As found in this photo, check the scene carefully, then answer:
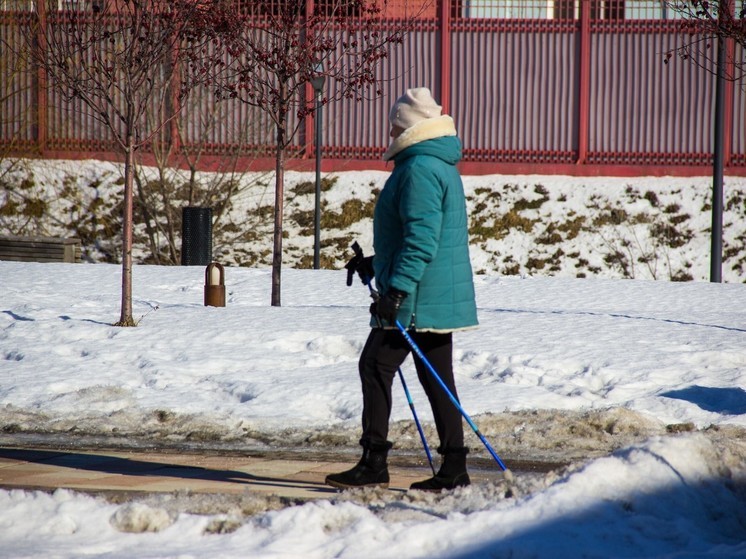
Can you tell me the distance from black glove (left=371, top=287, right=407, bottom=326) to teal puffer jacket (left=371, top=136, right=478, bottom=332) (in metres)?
0.03

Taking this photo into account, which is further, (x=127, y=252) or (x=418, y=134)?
(x=127, y=252)

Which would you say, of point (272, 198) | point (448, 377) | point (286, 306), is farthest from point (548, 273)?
point (448, 377)

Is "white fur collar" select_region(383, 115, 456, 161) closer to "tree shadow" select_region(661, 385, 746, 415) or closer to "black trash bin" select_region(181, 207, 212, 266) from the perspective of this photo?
"tree shadow" select_region(661, 385, 746, 415)

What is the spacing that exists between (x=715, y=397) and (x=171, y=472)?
409 centimetres

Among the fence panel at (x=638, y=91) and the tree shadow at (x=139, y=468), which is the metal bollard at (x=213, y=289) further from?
the fence panel at (x=638, y=91)

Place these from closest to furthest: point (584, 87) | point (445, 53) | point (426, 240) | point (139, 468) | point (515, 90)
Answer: point (426, 240) < point (139, 468) < point (584, 87) < point (445, 53) < point (515, 90)

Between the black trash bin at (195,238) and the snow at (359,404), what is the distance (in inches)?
61.3

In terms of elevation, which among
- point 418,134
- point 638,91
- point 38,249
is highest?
point 638,91

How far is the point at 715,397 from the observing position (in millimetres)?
7668

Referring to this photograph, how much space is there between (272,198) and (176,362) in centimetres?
1068

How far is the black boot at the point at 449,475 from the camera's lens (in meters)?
4.91

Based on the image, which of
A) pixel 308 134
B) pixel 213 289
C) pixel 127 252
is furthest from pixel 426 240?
pixel 308 134

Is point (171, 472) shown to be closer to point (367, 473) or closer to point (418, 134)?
point (367, 473)

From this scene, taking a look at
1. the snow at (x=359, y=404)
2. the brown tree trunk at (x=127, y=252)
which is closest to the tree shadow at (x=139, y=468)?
the snow at (x=359, y=404)
